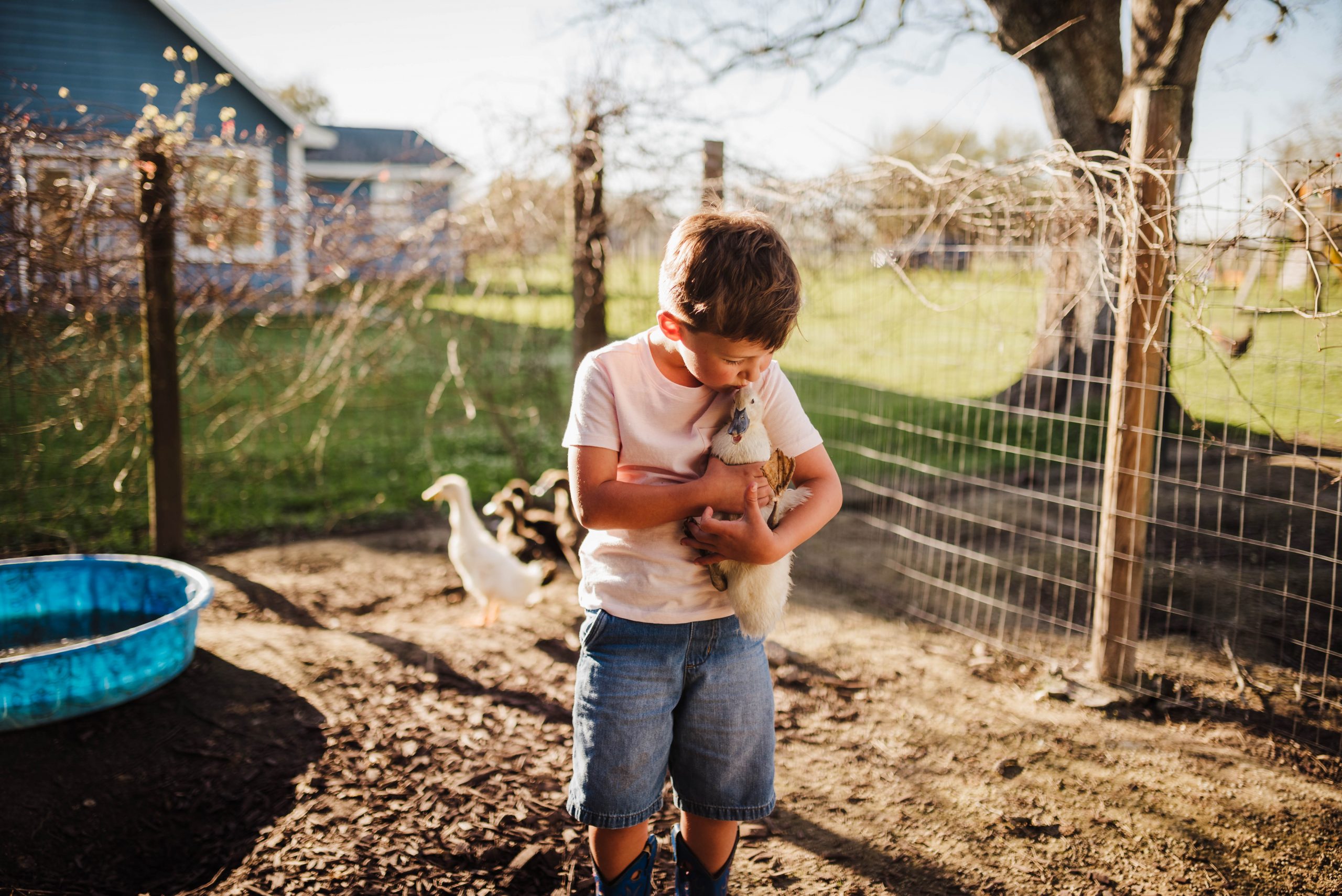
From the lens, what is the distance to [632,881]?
5.96 feet

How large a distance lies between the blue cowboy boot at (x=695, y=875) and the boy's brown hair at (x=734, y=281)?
1119mm

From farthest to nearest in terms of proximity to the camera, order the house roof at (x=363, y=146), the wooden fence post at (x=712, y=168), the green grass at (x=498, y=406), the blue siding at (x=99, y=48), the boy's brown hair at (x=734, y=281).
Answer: the house roof at (x=363, y=146)
the blue siding at (x=99, y=48)
the wooden fence post at (x=712, y=168)
the green grass at (x=498, y=406)
the boy's brown hair at (x=734, y=281)

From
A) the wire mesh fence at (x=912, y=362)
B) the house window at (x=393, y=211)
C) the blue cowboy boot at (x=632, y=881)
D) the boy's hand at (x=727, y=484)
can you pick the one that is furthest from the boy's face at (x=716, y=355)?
the house window at (x=393, y=211)

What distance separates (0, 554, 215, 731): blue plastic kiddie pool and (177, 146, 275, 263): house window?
1.86 meters

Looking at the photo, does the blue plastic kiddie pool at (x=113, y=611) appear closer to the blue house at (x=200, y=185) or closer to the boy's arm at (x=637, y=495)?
the blue house at (x=200, y=185)

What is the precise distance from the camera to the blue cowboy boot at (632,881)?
1.80 m

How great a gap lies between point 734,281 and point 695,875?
1294 millimetres

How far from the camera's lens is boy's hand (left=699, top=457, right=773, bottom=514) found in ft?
5.43

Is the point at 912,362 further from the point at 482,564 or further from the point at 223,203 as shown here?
the point at 223,203

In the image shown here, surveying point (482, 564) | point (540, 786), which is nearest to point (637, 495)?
point (540, 786)

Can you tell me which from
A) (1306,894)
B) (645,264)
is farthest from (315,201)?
(1306,894)

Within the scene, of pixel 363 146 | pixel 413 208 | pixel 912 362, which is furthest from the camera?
pixel 363 146

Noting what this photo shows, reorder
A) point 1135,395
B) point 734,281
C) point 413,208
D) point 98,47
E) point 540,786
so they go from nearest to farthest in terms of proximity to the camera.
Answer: point 734,281 < point 540,786 < point 1135,395 < point 413,208 < point 98,47

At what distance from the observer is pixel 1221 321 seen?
5.09 m
